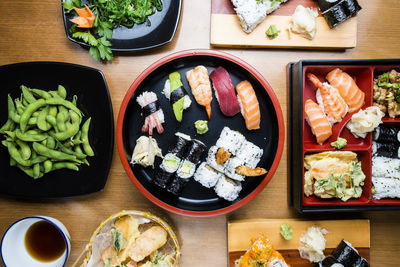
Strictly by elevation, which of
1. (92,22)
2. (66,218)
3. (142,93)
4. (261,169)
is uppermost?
(92,22)

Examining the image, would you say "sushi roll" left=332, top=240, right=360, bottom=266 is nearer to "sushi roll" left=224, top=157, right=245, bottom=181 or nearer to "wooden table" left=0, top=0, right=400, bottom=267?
"wooden table" left=0, top=0, right=400, bottom=267

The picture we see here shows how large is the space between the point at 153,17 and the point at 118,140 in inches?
37.7

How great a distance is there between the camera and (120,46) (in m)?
2.41

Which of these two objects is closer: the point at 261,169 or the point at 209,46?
the point at 261,169

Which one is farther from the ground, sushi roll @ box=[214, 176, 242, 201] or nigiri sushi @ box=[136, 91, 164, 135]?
nigiri sushi @ box=[136, 91, 164, 135]

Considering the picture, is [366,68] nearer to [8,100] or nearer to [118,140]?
[118,140]

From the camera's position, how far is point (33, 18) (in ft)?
8.33

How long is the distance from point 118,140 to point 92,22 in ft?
2.91

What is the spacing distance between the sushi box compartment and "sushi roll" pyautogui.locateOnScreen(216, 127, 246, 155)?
1.39 ft

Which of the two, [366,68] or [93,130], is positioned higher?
[366,68]

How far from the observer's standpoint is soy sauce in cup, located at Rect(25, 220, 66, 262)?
8.13 feet

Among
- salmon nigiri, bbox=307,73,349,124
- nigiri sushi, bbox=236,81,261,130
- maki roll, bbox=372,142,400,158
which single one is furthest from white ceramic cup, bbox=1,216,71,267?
maki roll, bbox=372,142,400,158

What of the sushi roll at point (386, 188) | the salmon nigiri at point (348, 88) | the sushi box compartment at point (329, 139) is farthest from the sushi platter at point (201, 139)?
the sushi roll at point (386, 188)

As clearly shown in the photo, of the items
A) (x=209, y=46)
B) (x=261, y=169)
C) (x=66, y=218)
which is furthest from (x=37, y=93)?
(x=261, y=169)
